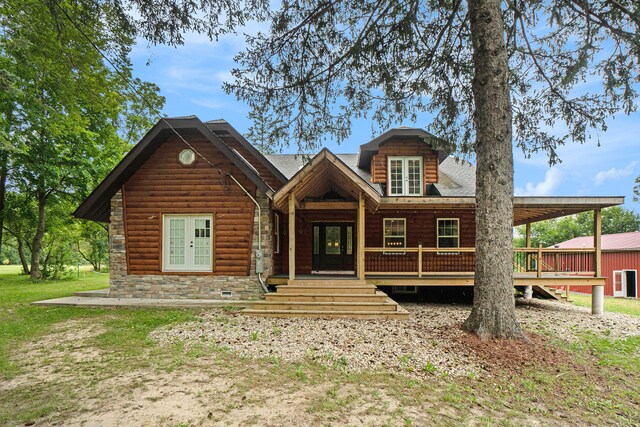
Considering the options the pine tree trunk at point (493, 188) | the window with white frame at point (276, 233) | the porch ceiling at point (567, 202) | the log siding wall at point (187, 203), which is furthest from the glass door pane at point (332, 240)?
the pine tree trunk at point (493, 188)

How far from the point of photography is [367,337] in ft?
20.5

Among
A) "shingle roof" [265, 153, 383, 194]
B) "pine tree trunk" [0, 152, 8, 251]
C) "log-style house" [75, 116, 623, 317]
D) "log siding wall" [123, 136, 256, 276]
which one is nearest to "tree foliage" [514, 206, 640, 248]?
"shingle roof" [265, 153, 383, 194]

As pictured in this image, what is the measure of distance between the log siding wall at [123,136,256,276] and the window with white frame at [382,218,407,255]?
514 cm

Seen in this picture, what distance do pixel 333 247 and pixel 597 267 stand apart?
27.9 feet

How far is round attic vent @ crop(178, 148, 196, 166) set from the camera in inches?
421

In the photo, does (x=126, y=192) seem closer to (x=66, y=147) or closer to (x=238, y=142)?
(x=238, y=142)

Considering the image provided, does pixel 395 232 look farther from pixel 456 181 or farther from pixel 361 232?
pixel 361 232

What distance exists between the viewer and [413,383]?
14.2 feet

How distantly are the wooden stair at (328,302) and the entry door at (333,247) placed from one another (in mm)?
3560

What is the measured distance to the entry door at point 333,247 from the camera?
12969 mm

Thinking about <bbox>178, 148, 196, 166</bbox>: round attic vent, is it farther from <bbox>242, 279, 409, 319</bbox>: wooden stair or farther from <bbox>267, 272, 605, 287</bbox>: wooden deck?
<bbox>242, 279, 409, 319</bbox>: wooden stair

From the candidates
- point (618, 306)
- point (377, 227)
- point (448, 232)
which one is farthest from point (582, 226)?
point (377, 227)

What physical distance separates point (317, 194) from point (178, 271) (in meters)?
5.26

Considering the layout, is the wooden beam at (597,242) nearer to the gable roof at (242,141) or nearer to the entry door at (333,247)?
the entry door at (333,247)
